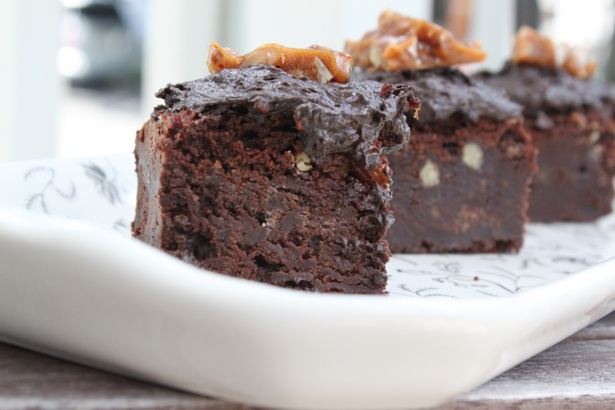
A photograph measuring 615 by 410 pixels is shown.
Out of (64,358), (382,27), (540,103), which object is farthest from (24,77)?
(64,358)

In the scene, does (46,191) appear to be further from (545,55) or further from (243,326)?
(545,55)

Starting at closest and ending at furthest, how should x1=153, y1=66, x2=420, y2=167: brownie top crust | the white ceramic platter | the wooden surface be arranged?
the white ceramic platter
the wooden surface
x1=153, y1=66, x2=420, y2=167: brownie top crust

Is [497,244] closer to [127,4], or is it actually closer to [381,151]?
[381,151]

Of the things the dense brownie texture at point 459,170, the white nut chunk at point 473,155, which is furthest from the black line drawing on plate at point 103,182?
the white nut chunk at point 473,155

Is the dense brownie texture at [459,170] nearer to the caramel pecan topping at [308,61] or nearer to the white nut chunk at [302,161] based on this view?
the caramel pecan topping at [308,61]

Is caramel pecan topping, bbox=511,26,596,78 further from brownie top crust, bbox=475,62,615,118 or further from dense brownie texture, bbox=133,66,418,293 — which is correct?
dense brownie texture, bbox=133,66,418,293

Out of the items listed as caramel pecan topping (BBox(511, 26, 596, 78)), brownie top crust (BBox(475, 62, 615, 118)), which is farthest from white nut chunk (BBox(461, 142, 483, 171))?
caramel pecan topping (BBox(511, 26, 596, 78))
